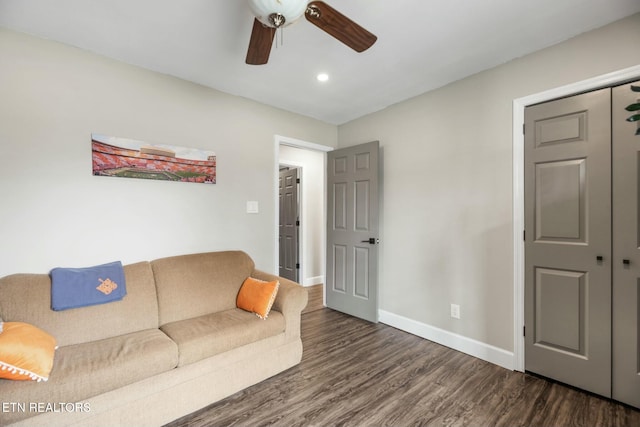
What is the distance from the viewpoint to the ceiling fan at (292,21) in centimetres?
123

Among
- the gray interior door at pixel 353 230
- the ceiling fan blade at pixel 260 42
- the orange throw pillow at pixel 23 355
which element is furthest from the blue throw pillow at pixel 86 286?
the gray interior door at pixel 353 230

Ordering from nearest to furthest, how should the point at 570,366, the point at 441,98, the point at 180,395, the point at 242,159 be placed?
the point at 180,395 < the point at 570,366 < the point at 441,98 < the point at 242,159

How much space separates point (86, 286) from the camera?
1926 millimetres

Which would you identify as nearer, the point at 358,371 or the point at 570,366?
the point at 570,366

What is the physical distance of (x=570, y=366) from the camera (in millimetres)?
2027

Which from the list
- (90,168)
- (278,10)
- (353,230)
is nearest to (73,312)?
(90,168)

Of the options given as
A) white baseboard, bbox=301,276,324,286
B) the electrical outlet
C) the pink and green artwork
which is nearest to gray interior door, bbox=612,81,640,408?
the electrical outlet

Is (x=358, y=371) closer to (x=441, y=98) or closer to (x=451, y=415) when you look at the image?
(x=451, y=415)

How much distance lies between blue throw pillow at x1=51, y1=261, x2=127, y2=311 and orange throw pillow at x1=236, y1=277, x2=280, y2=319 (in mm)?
864

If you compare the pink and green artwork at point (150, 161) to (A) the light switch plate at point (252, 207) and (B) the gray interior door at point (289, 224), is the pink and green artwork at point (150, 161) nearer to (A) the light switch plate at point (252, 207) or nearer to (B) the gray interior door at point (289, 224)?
(A) the light switch plate at point (252, 207)

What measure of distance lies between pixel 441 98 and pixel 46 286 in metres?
3.54

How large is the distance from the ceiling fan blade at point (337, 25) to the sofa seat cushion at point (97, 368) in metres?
2.04

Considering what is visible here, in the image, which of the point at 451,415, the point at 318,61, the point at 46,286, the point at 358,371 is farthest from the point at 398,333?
the point at 46,286

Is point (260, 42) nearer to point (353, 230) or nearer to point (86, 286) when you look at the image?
point (86, 286)
